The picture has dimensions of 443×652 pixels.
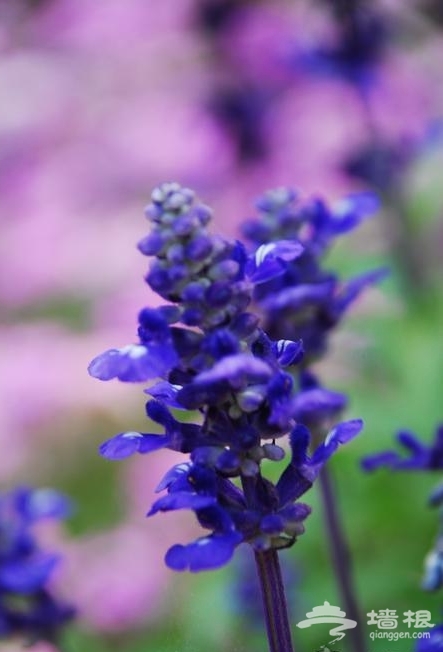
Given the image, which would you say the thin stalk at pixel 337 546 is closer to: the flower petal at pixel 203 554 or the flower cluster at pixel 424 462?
the flower cluster at pixel 424 462

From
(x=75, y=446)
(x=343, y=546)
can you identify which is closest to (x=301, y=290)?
(x=343, y=546)

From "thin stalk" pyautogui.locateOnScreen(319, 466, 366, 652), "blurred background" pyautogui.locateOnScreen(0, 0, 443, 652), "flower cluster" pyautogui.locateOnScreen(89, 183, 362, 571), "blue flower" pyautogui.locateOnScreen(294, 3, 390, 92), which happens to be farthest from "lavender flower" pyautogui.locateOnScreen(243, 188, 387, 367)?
"blue flower" pyautogui.locateOnScreen(294, 3, 390, 92)

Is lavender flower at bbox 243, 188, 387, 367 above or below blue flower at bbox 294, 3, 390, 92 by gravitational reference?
below

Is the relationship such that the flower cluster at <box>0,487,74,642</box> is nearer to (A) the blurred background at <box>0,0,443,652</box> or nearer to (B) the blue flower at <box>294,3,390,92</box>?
(A) the blurred background at <box>0,0,443,652</box>

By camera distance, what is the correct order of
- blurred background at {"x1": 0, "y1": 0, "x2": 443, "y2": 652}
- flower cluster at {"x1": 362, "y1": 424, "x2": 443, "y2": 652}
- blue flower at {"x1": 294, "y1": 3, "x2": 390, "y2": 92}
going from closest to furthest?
flower cluster at {"x1": 362, "y1": 424, "x2": 443, "y2": 652}
blurred background at {"x1": 0, "y1": 0, "x2": 443, "y2": 652}
blue flower at {"x1": 294, "y1": 3, "x2": 390, "y2": 92}

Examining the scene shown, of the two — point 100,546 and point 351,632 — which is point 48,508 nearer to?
point 351,632

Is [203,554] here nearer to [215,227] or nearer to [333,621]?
[333,621]

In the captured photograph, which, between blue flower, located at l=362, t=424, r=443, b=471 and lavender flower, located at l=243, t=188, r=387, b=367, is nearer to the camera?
blue flower, located at l=362, t=424, r=443, b=471

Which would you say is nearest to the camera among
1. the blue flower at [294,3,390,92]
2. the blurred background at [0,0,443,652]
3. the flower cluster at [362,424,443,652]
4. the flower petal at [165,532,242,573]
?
the flower petal at [165,532,242,573]
